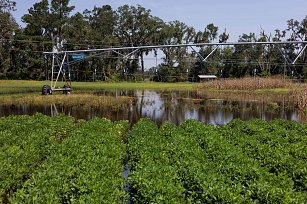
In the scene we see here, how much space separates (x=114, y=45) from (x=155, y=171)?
7920 cm

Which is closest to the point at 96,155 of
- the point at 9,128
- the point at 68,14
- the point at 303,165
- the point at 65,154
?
the point at 65,154

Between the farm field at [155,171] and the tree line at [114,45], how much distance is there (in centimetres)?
6657

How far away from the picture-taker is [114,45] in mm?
86688

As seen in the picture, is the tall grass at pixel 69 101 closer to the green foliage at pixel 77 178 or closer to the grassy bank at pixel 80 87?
the grassy bank at pixel 80 87

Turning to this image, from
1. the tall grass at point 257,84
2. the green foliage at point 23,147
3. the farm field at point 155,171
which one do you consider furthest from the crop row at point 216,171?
the tall grass at point 257,84

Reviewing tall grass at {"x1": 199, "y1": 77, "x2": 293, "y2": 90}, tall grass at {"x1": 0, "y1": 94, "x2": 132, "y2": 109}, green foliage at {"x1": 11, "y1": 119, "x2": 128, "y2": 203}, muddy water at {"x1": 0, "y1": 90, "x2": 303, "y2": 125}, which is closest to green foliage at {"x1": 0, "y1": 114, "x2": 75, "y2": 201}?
green foliage at {"x1": 11, "y1": 119, "x2": 128, "y2": 203}

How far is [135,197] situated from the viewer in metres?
9.12

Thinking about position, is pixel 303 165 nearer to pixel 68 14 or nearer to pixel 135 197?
pixel 135 197

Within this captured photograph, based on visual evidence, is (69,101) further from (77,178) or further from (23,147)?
(77,178)

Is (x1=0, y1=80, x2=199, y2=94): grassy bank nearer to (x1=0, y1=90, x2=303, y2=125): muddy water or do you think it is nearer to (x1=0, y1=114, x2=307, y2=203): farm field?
(x1=0, y1=90, x2=303, y2=125): muddy water

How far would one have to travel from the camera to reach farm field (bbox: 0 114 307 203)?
847cm

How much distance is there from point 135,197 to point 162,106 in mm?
28857

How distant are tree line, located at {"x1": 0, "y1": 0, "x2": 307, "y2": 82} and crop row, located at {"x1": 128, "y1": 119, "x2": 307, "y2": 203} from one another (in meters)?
66.5

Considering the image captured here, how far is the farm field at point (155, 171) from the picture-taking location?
27.8 ft
